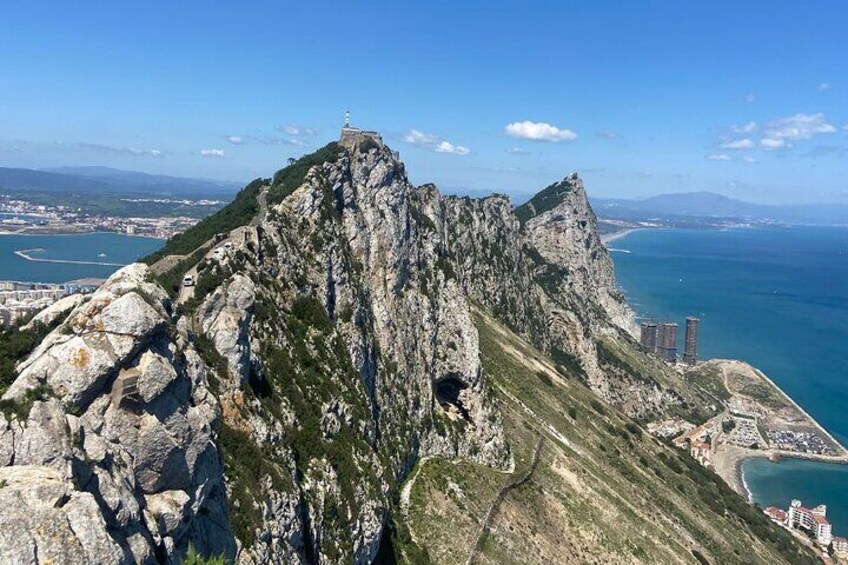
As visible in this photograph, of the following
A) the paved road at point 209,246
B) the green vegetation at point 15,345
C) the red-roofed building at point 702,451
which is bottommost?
the red-roofed building at point 702,451

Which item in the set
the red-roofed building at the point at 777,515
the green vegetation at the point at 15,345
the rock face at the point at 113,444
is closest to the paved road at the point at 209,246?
the rock face at the point at 113,444

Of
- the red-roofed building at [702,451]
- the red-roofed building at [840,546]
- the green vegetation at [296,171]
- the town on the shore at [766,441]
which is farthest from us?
the red-roofed building at [702,451]

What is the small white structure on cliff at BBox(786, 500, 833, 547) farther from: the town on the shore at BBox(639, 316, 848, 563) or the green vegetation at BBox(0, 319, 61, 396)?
the green vegetation at BBox(0, 319, 61, 396)

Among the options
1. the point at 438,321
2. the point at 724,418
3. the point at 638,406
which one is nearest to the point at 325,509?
the point at 438,321

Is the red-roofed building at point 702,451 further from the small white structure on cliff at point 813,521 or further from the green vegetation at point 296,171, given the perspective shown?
the green vegetation at point 296,171

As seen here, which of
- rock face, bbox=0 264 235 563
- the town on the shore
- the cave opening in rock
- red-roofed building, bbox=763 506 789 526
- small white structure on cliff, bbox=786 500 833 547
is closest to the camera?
rock face, bbox=0 264 235 563

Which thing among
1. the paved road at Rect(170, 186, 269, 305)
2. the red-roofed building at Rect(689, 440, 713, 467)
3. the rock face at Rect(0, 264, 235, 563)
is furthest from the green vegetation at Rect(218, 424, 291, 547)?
the red-roofed building at Rect(689, 440, 713, 467)
